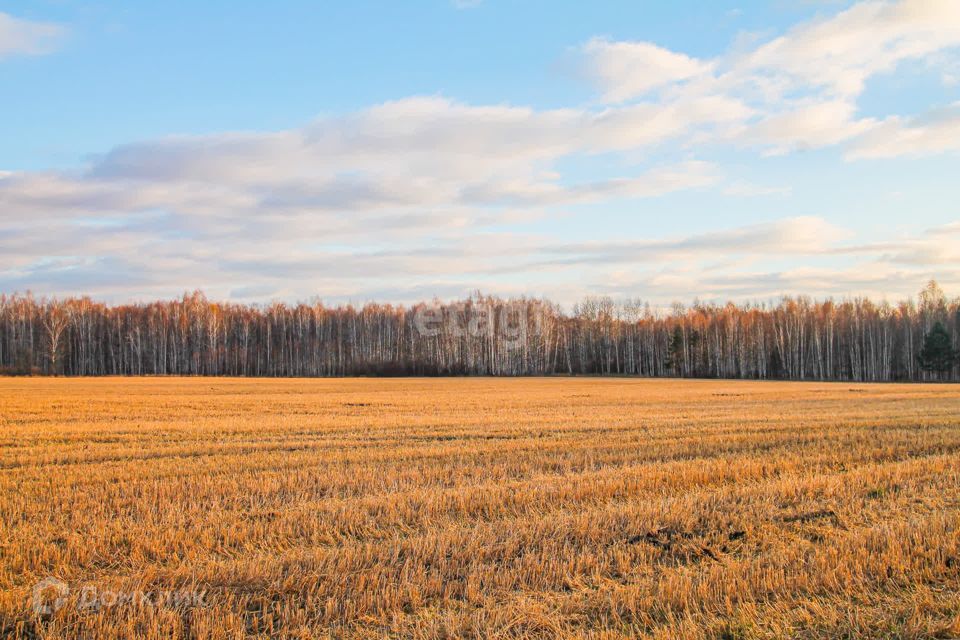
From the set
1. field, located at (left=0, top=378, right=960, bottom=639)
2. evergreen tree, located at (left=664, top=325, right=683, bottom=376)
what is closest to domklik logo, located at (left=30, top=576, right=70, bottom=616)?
field, located at (left=0, top=378, right=960, bottom=639)

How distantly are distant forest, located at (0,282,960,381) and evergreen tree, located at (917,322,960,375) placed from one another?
24.1 ft

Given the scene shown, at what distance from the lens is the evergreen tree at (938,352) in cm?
8562

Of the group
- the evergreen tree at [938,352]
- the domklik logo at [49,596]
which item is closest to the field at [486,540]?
the domklik logo at [49,596]

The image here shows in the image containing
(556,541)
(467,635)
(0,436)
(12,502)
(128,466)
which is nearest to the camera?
(467,635)

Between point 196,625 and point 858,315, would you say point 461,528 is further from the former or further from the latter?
point 858,315

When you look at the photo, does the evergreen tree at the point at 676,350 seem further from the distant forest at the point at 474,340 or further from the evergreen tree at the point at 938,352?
the evergreen tree at the point at 938,352

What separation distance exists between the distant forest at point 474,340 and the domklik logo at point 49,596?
302ft

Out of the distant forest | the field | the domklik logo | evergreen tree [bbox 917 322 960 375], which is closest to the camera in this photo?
the field

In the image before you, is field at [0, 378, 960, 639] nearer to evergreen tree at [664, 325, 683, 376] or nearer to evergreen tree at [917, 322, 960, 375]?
evergreen tree at [917, 322, 960, 375]

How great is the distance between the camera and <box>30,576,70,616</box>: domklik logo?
239 inches

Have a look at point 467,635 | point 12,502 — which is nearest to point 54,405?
point 12,502

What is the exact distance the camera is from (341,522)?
9023 millimetres

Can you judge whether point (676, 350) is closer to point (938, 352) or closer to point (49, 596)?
point (938, 352)

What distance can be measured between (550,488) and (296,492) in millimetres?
4198
